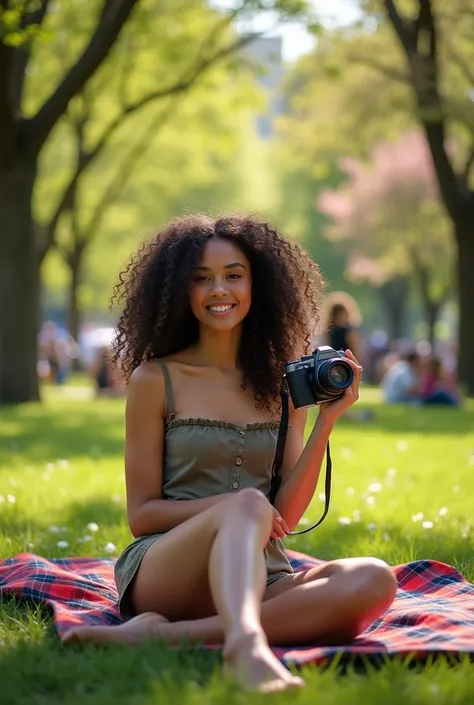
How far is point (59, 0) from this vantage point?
763 inches

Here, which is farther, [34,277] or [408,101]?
[408,101]

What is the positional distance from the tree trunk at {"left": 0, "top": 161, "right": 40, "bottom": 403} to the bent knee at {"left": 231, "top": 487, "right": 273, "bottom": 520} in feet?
41.3

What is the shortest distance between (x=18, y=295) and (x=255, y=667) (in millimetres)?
13677

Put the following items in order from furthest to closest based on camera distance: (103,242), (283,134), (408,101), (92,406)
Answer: (103,242) < (283,134) < (408,101) < (92,406)

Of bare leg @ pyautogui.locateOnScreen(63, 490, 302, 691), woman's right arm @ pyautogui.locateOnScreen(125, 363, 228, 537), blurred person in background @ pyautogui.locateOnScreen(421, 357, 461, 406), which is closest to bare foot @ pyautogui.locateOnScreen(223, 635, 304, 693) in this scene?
bare leg @ pyautogui.locateOnScreen(63, 490, 302, 691)

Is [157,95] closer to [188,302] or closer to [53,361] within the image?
[53,361]

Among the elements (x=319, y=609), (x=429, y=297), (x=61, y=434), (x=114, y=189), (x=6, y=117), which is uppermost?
(x=114, y=189)

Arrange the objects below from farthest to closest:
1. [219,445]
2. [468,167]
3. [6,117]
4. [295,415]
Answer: [468,167], [6,117], [295,415], [219,445]

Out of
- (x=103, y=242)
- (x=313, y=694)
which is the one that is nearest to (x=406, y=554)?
(x=313, y=694)

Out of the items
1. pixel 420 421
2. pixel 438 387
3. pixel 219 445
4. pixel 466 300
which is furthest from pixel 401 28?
pixel 219 445

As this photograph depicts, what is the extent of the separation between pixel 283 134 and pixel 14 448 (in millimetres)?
17252

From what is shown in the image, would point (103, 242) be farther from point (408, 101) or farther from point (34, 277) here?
point (34, 277)

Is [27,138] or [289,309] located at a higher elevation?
[27,138]

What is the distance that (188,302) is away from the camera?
4.64 m
